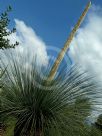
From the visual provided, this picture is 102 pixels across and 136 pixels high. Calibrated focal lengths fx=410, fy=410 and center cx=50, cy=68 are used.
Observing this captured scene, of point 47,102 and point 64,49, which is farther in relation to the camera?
point 64,49

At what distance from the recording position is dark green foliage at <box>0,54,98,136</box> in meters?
5.62

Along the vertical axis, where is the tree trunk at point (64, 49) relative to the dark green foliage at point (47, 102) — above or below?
above

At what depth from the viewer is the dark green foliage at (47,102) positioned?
562cm

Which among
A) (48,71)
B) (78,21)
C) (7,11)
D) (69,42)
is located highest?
(7,11)

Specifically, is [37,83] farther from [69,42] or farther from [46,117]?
[69,42]

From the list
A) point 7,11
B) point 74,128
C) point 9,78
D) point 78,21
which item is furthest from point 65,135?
point 7,11

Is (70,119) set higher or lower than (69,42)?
lower

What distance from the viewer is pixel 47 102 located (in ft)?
18.5

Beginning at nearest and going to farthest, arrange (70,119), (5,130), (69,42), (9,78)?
(70,119) → (9,78) → (69,42) → (5,130)

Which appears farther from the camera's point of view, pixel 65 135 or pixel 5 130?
pixel 5 130

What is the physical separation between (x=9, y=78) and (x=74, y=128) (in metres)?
1.19

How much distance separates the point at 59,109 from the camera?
5695mm

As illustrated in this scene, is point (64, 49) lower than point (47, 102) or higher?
higher

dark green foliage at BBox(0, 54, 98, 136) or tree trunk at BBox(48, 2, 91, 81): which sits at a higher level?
tree trunk at BBox(48, 2, 91, 81)
